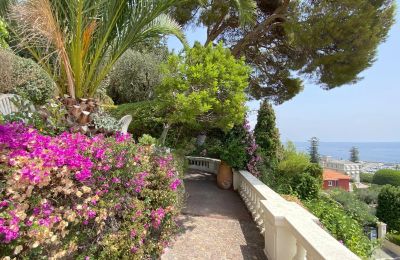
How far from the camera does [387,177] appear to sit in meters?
34.8

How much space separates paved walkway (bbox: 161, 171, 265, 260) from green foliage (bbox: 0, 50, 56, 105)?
167 inches

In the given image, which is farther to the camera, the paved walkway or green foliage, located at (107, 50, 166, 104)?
green foliage, located at (107, 50, 166, 104)

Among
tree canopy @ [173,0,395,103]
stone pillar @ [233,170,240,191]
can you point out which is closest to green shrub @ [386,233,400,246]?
tree canopy @ [173,0,395,103]

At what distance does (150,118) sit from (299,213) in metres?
6.38

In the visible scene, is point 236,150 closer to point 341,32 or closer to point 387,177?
point 341,32

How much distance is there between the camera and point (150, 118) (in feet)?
30.5

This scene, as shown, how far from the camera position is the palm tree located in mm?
4422

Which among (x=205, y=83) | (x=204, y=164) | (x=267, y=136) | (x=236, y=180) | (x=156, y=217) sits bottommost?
(x=156, y=217)

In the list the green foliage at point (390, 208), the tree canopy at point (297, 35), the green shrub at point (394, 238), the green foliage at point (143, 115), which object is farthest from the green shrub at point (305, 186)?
the green foliage at point (390, 208)

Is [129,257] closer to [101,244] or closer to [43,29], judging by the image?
[101,244]

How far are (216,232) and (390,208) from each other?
53.0 ft

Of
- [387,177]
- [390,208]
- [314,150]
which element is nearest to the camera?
[390,208]

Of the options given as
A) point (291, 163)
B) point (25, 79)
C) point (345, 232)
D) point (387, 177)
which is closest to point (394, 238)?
point (291, 163)

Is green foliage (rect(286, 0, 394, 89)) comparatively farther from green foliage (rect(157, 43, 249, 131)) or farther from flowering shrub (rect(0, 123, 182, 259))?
flowering shrub (rect(0, 123, 182, 259))
